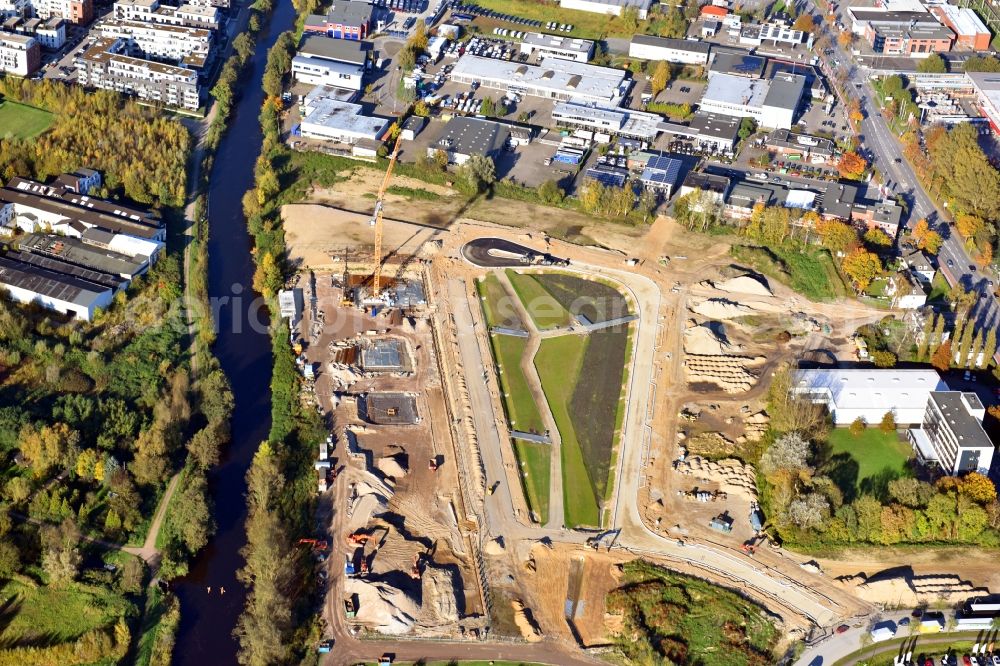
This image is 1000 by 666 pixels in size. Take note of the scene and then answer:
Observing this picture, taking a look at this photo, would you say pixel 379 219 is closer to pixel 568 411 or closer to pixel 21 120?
pixel 568 411

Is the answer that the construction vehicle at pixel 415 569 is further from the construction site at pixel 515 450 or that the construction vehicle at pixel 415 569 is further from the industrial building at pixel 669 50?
the industrial building at pixel 669 50

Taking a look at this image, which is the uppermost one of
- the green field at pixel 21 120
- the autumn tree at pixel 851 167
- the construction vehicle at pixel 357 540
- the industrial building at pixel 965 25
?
the industrial building at pixel 965 25

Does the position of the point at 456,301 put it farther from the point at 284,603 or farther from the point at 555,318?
the point at 284,603

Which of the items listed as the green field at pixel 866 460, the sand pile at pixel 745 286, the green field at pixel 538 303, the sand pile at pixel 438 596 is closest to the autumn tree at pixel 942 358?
the green field at pixel 866 460

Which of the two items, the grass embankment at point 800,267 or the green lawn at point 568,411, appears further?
the grass embankment at point 800,267

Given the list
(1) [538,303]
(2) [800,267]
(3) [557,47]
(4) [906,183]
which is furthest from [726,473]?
(3) [557,47]

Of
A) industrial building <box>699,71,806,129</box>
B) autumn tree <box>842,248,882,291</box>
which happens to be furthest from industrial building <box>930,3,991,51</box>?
autumn tree <box>842,248,882,291</box>

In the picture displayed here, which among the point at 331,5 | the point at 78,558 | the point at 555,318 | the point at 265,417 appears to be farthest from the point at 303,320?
the point at 331,5

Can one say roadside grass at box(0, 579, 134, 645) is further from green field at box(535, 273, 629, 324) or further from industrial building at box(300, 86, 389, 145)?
industrial building at box(300, 86, 389, 145)
